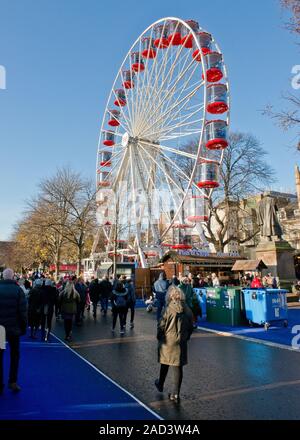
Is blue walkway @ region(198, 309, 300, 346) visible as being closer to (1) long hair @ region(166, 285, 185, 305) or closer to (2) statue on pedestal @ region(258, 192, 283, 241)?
(1) long hair @ region(166, 285, 185, 305)

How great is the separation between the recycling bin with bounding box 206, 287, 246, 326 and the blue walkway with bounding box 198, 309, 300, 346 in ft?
0.99

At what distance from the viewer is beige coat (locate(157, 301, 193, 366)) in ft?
18.5

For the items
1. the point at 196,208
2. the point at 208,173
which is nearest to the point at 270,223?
the point at 208,173

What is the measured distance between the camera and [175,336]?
571 cm

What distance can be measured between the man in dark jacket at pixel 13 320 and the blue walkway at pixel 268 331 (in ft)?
22.6

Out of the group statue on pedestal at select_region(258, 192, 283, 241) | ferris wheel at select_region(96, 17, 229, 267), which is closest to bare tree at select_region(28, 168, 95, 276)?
ferris wheel at select_region(96, 17, 229, 267)

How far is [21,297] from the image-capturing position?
20.7 feet

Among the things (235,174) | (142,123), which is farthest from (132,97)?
(235,174)

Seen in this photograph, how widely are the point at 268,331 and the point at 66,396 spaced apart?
7.92 m

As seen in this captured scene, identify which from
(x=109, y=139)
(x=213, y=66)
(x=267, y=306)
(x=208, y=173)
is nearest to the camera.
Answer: (x=267, y=306)

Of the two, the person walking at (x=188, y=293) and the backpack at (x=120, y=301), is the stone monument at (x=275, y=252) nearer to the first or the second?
the person walking at (x=188, y=293)

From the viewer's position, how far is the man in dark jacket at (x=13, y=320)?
609 cm

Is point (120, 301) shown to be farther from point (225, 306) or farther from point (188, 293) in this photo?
point (225, 306)
